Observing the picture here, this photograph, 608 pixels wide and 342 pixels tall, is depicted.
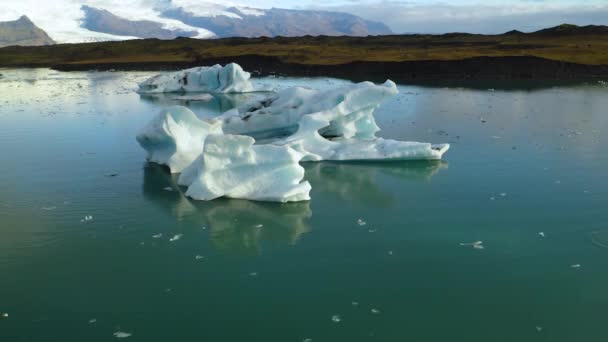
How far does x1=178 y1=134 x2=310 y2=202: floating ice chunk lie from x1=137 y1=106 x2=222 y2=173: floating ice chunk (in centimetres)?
193

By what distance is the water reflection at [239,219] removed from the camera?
7.34 meters

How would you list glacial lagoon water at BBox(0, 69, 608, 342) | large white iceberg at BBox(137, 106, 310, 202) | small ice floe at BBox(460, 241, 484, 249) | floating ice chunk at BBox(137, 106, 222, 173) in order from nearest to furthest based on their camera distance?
glacial lagoon water at BBox(0, 69, 608, 342) < small ice floe at BBox(460, 241, 484, 249) < large white iceberg at BBox(137, 106, 310, 202) < floating ice chunk at BBox(137, 106, 222, 173)

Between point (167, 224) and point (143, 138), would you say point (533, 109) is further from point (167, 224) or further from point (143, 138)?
point (167, 224)

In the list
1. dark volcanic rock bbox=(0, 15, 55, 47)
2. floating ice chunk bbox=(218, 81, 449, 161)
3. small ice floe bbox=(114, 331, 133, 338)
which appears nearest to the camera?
small ice floe bbox=(114, 331, 133, 338)

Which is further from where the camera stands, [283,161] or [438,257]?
[283,161]

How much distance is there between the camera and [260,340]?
5035 mm

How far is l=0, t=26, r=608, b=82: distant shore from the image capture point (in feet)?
105

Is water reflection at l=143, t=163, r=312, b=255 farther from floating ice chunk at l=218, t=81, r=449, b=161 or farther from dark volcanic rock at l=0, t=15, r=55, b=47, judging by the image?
dark volcanic rock at l=0, t=15, r=55, b=47

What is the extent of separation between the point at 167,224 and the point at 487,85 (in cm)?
2339

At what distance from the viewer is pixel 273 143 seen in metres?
12.1

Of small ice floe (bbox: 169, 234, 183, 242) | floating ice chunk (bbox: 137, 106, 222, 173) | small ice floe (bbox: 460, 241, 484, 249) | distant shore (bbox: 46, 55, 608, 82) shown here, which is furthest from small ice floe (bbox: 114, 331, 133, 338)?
distant shore (bbox: 46, 55, 608, 82)

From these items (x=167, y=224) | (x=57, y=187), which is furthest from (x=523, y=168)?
(x=57, y=187)

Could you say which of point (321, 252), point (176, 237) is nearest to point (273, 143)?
point (176, 237)

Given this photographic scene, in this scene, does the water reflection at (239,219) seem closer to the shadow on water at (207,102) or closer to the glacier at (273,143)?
the glacier at (273,143)
